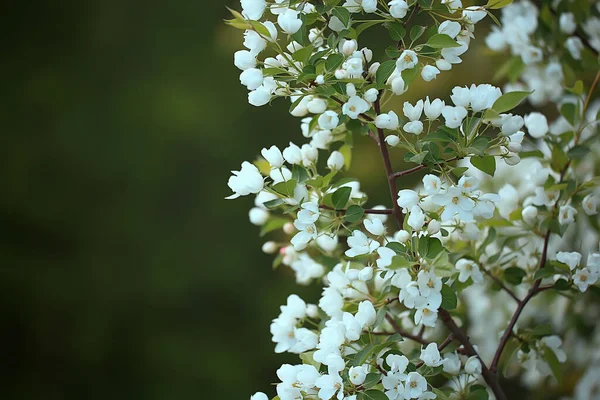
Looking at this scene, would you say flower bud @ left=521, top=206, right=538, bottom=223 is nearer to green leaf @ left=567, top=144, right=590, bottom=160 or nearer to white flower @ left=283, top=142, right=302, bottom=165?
green leaf @ left=567, top=144, right=590, bottom=160

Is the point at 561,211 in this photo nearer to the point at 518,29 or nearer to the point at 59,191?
the point at 518,29

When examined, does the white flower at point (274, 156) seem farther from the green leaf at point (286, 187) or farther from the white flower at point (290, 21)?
the white flower at point (290, 21)

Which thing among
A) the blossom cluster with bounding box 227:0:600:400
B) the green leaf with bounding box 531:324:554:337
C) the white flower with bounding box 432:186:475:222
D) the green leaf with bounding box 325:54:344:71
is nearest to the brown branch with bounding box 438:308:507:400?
the blossom cluster with bounding box 227:0:600:400

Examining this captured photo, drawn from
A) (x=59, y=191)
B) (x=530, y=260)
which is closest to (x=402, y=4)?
(x=530, y=260)

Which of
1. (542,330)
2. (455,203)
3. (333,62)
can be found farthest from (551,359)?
(333,62)

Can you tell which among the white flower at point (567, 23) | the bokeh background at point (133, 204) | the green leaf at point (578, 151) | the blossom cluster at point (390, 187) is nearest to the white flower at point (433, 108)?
the blossom cluster at point (390, 187)

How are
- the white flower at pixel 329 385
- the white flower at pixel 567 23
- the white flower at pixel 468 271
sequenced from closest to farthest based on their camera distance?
1. the white flower at pixel 329 385
2. the white flower at pixel 468 271
3. the white flower at pixel 567 23
